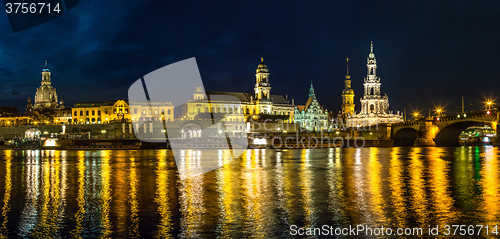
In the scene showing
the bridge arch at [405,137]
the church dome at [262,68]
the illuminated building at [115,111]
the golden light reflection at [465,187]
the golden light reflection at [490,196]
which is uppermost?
the church dome at [262,68]

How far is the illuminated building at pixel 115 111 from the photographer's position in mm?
151125

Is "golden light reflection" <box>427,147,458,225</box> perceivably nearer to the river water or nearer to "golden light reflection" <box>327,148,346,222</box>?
the river water

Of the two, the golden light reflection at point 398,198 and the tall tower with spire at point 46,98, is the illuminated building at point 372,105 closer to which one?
the tall tower with spire at point 46,98

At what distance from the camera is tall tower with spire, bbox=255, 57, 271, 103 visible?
544ft

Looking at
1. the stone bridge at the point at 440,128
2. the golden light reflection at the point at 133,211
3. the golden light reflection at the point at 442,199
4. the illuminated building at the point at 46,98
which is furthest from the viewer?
the illuminated building at the point at 46,98

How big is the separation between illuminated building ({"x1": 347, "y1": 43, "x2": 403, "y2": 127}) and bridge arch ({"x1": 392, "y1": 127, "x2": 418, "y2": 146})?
62.8 meters

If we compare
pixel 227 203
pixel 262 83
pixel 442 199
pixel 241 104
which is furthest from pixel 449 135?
pixel 241 104

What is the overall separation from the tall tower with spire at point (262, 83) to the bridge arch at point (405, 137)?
68438 mm

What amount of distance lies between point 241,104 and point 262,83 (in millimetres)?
11850

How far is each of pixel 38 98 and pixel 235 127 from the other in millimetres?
90963

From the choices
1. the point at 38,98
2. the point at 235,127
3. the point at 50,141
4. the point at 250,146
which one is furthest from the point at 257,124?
the point at 38,98

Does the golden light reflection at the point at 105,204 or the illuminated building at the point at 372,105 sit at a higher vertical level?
the illuminated building at the point at 372,105

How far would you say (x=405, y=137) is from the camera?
10519 cm

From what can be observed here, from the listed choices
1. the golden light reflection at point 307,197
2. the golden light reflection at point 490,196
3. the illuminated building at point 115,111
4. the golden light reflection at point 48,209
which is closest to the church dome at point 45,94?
the illuminated building at point 115,111
